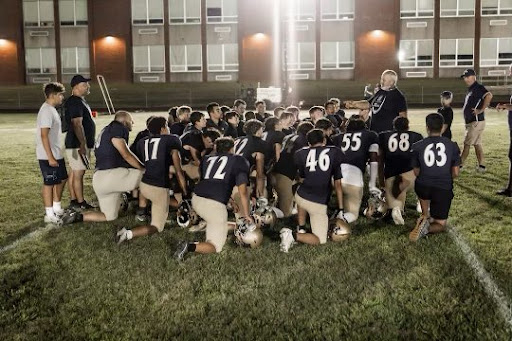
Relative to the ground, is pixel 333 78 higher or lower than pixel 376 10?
lower

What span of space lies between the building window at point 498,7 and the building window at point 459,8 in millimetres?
971

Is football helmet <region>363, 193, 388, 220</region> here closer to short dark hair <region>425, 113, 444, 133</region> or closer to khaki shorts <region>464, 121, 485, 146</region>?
short dark hair <region>425, 113, 444, 133</region>

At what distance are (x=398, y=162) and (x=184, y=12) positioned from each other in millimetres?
40294

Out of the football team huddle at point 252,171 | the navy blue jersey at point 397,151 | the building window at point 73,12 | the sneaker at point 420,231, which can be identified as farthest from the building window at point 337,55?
the sneaker at point 420,231


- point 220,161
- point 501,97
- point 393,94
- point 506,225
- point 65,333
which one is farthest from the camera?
point 501,97

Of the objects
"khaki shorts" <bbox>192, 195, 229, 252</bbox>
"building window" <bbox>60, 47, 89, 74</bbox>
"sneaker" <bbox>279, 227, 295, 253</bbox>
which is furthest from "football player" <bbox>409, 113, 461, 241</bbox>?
"building window" <bbox>60, 47, 89, 74</bbox>

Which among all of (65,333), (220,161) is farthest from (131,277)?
(220,161)

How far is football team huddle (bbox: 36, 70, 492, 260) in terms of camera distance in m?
6.47

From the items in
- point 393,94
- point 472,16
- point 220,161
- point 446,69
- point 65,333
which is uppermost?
point 472,16

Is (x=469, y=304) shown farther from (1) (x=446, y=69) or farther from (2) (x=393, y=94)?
(1) (x=446, y=69)

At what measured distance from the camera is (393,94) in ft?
29.6

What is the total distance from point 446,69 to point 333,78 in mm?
9190

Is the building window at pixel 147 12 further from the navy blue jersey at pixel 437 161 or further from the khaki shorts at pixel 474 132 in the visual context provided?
the navy blue jersey at pixel 437 161

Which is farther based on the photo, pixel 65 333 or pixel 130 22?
pixel 130 22
